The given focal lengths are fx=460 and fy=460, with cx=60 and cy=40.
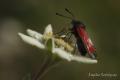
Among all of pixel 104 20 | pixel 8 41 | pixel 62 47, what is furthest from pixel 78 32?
pixel 104 20

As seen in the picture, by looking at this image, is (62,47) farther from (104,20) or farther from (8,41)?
(104,20)

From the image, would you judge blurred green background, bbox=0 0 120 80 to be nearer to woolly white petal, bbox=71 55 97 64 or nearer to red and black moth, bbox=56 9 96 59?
red and black moth, bbox=56 9 96 59

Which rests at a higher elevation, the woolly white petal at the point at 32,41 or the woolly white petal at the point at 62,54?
the woolly white petal at the point at 32,41

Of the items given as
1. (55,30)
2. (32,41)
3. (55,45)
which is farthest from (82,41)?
(55,30)

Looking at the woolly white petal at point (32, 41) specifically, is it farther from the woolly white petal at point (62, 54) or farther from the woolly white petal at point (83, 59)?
the woolly white petal at point (83, 59)

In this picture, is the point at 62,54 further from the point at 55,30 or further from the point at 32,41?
the point at 55,30

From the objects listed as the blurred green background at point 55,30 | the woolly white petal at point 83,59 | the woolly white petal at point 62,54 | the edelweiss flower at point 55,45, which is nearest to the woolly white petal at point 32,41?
the edelweiss flower at point 55,45

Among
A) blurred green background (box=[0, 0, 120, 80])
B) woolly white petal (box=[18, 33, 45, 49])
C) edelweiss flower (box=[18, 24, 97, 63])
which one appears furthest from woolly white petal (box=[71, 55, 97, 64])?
blurred green background (box=[0, 0, 120, 80])

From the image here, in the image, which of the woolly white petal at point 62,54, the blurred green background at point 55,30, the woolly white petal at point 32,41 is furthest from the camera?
the blurred green background at point 55,30
